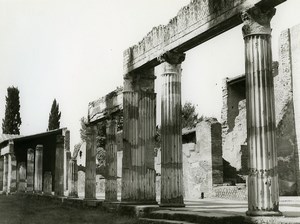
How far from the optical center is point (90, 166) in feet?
52.7

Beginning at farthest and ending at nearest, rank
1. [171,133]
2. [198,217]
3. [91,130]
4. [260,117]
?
[91,130] < [171,133] < [198,217] < [260,117]

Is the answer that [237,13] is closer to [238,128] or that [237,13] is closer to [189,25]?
[189,25]

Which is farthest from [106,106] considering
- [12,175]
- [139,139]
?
[12,175]

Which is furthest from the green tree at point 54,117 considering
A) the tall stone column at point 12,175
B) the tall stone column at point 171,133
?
the tall stone column at point 171,133

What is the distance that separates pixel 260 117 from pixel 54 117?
3515 cm

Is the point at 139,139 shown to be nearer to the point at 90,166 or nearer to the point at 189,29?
the point at 189,29

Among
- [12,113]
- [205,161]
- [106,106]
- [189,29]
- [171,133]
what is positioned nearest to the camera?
[189,29]

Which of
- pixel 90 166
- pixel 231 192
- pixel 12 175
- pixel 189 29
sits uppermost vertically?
pixel 189 29

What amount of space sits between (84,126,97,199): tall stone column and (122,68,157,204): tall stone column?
14.8 ft

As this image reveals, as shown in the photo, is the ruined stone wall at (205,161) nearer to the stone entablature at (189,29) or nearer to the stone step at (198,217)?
the stone entablature at (189,29)

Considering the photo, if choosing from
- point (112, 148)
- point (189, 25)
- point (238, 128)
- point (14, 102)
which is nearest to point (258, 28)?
point (189, 25)

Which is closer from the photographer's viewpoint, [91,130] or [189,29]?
[189,29]

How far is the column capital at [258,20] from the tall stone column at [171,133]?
9.37 ft

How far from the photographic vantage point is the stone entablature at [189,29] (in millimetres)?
8141
